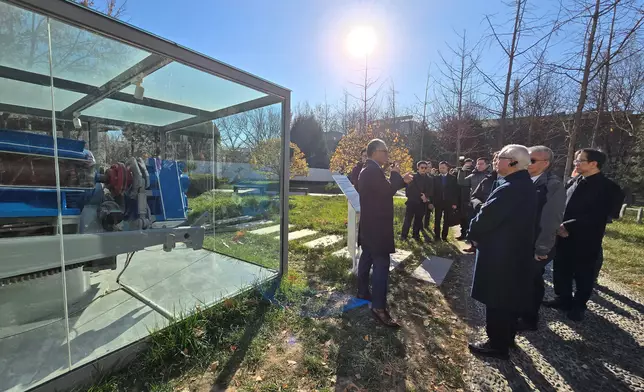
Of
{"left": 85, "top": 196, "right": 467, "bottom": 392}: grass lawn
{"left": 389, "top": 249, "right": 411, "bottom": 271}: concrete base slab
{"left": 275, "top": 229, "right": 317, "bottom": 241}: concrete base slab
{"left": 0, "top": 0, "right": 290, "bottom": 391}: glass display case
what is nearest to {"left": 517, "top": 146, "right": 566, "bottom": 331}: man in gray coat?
{"left": 85, "top": 196, "right": 467, "bottom": 392}: grass lawn

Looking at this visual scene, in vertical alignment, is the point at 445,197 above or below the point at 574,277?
above

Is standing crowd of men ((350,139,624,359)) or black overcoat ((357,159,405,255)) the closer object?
standing crowd of men ((350,139,624,359))

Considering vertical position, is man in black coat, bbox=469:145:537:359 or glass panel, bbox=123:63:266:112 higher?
glass panel, bbox=123:63:266:112

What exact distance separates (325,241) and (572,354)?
4.28 m

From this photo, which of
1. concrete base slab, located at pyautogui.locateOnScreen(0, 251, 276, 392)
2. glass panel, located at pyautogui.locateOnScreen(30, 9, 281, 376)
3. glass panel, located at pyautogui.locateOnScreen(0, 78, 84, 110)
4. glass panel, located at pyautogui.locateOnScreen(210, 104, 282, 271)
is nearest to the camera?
concrete base slab, located at pyautogui.locateOnScreen(0, 251, 276, 392)

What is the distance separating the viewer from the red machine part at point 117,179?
2992 mm

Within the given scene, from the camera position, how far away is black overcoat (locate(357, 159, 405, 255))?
3.03 metres

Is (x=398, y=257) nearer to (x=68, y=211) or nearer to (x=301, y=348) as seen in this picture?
(x=301, y=348)

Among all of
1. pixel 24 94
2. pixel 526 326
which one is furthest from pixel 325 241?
pixel 24 94

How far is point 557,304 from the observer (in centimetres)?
358

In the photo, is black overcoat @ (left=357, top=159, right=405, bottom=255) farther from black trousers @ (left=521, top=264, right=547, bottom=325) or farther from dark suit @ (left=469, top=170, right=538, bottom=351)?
black trousers @ (left=521, top=264, right=547, bottom=325)

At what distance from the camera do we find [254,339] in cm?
277

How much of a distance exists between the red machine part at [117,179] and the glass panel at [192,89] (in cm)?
105

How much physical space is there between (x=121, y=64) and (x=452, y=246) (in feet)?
20.9
